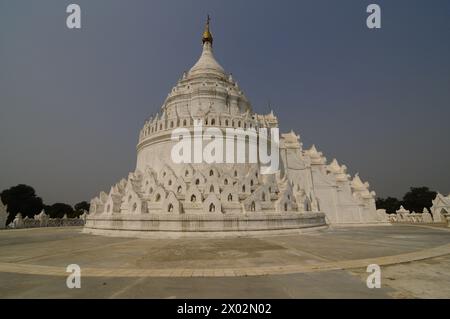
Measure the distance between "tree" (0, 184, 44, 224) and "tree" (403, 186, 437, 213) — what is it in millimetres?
122103

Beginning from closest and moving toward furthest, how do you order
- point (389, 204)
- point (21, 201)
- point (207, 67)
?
point (207, 67) < point (21, 201) < point (389, 204)

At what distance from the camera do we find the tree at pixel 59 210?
3339 inches

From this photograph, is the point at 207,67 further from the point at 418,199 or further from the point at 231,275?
the point at 418,199

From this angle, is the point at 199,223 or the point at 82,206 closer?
the point at 199,223

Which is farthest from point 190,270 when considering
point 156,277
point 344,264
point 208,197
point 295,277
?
point 208,197

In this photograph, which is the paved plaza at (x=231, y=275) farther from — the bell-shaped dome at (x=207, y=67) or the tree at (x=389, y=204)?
the tree at (x=389, y=204)

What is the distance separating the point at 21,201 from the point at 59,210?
16.9m

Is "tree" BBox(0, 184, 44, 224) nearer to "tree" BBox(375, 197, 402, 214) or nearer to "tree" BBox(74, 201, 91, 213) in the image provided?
"tree" BBox(74, 201, 91, 213)

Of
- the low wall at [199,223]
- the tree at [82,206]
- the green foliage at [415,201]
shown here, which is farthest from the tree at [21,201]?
the green foliage at [415,201]

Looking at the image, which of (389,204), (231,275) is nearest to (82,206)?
(231,275)

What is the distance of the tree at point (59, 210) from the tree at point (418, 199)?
119 m

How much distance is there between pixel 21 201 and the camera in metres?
72.3
